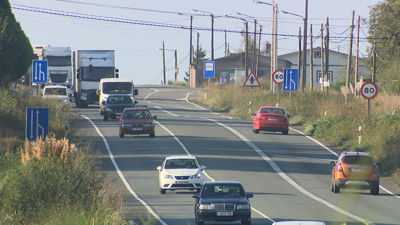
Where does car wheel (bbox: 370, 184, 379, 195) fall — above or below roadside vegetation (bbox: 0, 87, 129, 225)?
below

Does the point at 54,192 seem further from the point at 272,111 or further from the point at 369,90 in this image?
the point at 272,111

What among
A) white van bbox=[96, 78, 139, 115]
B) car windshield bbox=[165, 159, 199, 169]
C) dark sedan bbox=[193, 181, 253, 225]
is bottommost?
dark sedan bbox=[193, 181, 253, 225]

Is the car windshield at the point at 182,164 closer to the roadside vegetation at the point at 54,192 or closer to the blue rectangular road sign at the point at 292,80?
the roadside vegetation at the point at 54,192

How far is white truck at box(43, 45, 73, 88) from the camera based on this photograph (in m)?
57.4

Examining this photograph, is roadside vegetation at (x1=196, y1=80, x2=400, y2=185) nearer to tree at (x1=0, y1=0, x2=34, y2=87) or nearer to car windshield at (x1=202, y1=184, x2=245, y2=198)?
car windshield at (x1=202, y1=184, x2=245, y2=198)

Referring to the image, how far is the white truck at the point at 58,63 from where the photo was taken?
57438 millimetres

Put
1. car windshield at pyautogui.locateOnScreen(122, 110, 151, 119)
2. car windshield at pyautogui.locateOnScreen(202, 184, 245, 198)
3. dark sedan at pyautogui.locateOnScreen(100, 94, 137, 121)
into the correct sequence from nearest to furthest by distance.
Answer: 1. car windshield at pyautogui.locateOnScreen(202, 184, 245, 198)
2. car windshield at pyautogui.locateOnScreen(122, 110, 151, 119)
3. dark sedan at pyautogui.locateOnScreen(100, 94, 137, 121)

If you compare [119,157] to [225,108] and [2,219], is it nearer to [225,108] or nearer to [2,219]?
[2,219]

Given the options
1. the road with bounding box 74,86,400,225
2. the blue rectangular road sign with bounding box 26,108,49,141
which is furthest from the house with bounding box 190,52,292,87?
the blue rectangular road sign with bounding box 26,108,49,141

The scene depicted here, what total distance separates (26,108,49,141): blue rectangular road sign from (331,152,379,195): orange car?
930cm

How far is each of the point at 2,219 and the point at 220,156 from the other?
15.2 m

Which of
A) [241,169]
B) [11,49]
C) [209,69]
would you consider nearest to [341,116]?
[241,169]

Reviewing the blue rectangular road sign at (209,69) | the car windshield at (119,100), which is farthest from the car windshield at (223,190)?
the blue rectangular road sign at (209,69)

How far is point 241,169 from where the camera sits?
25.7 meters
